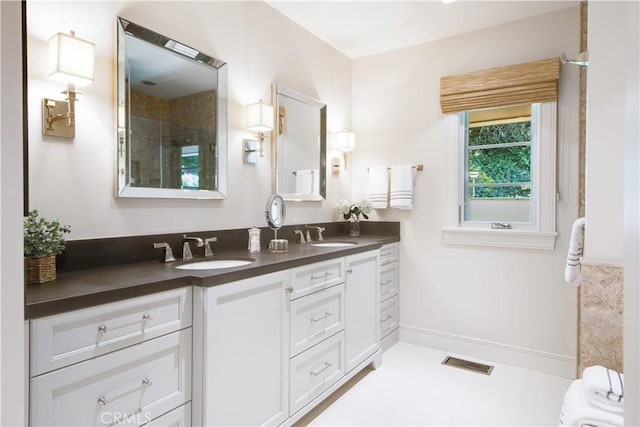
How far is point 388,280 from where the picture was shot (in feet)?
10.2

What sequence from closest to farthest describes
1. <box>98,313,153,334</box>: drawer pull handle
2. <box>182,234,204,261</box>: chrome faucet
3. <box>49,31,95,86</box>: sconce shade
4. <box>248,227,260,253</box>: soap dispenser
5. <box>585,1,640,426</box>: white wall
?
<box>98,313,153,334</box>: drawer pull handle
<box>49,31,95,86</box>: sconce shade
<box>585,1,640,426</box>: white wall
<box>182,234,204,261</box>: chrome faucet
<box>248,227,260,253</box>: soap dispenser

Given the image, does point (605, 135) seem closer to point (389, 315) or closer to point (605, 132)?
point (605, 132)

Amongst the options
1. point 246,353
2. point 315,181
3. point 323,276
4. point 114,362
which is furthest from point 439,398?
point 114,362

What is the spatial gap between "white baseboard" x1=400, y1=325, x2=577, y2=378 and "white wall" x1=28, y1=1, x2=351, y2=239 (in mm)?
1344

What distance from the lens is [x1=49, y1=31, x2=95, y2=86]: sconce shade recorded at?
4.75 feet

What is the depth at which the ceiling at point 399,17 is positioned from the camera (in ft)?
8.41

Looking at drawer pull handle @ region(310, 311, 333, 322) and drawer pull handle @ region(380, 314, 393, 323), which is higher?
drawer pull handle @ region(310, 311, 333, 322)

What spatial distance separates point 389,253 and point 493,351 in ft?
3.56

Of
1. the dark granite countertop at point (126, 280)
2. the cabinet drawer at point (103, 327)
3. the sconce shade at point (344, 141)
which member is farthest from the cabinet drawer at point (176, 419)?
the sconce shade at point (344, 141)

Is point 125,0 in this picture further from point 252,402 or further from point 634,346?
point 634,346

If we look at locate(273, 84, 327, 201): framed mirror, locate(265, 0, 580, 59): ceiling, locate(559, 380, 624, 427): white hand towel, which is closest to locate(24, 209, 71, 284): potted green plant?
locate(273, 84, 327, 201): framed mirror

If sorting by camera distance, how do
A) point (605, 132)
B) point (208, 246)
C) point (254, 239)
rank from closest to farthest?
point (605, 132) → point (208, 246) → point (254, 239)

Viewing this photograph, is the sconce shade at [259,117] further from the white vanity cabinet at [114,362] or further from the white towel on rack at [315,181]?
the white vanity cabinet at [114,362]

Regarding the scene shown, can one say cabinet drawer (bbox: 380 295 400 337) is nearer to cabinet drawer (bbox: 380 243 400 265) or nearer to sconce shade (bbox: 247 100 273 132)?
cabinet drawer (bbox: 380 243 400 265)
